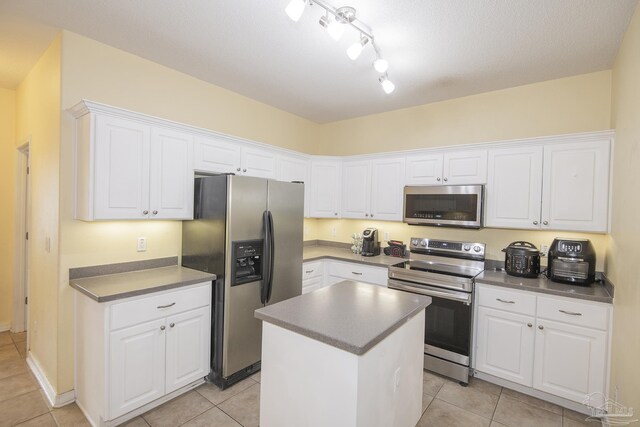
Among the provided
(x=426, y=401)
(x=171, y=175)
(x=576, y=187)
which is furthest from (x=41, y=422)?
(x=576, y=187)

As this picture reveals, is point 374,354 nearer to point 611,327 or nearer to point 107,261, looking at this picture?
point 611,327

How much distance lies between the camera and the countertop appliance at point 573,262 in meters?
2.54

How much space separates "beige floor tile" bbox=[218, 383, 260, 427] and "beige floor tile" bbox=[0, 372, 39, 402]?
168 centimetres

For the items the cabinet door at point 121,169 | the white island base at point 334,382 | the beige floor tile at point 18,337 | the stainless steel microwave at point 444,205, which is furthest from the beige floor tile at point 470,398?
the beige floor tile at point 18,337

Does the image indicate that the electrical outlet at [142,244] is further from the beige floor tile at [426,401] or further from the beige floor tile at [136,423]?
the beige floor tile at [426,401]

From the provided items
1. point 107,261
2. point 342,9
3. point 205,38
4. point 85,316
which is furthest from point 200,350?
point 342,9

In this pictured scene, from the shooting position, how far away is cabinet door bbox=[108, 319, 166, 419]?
6.94 ft

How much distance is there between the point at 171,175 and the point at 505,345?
3.25 meters

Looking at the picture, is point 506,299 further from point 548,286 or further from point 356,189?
point 356,189

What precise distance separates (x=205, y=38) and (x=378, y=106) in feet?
7.37

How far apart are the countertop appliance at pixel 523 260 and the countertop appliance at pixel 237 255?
215cm

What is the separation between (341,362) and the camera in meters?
1.43

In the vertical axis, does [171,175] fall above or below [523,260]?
above

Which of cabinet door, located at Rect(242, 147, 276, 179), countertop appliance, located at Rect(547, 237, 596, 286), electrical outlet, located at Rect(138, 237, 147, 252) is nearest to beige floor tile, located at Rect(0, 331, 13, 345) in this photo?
electrical outlet, located at Rect(138, 237, 147, 252)
